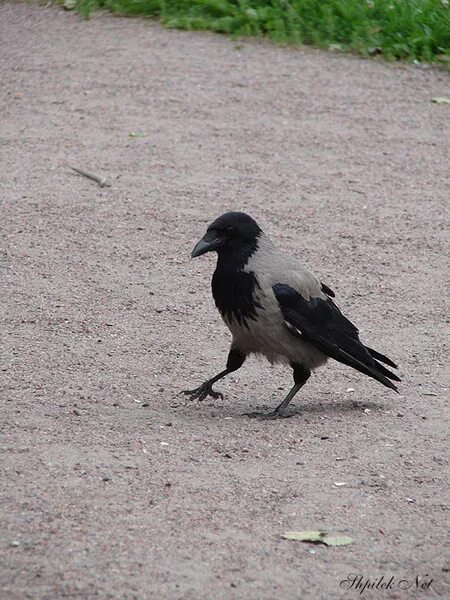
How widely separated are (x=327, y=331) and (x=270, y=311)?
381 millimetres

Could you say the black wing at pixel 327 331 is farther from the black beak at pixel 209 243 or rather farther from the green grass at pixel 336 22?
the green grass at pixel 336 22

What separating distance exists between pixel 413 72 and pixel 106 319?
5989 millimetres

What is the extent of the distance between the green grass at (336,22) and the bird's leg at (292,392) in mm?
6829

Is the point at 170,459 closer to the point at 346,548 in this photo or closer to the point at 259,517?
the point at 259,517

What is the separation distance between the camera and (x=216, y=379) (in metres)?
5.96

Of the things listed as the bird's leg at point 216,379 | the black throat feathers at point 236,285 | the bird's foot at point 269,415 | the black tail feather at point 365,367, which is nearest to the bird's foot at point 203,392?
the bird's leg at point 216,379

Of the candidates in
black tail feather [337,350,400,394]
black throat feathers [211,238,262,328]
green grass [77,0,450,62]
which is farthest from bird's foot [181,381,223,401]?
green grass [77,0,450,62]

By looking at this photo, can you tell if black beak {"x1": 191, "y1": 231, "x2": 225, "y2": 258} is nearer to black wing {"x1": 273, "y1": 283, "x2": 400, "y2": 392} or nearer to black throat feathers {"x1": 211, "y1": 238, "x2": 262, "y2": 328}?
black throat feathers {"x1": 211, "y1": 238, "x2": 262, "y2": 328}

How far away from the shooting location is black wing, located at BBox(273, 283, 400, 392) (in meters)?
5.76

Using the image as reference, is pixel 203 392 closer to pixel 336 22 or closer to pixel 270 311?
pixel 270 311

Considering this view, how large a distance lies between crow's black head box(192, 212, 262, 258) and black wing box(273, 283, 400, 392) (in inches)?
10.2

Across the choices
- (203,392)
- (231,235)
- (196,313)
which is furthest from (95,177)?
(203,392)

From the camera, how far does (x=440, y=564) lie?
4.35 metres

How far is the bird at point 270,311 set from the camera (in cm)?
573
